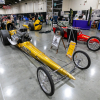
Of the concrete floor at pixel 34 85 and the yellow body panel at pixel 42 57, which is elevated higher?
the yellow body panel at pixel 42 57

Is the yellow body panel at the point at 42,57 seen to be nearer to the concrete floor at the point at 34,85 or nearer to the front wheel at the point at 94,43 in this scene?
the concrete floor at the point at 34,85

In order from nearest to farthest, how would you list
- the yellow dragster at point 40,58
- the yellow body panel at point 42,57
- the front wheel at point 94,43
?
the yellow dragster at point 40,58, the yellow body panel at point 42,57, the front wheel at point 94,43

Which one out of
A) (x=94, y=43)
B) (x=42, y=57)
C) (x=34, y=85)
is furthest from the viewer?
(x=94, y=43)

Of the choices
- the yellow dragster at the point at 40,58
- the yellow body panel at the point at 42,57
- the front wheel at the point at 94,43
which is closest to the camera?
the yellow dragster at the point at 40,58

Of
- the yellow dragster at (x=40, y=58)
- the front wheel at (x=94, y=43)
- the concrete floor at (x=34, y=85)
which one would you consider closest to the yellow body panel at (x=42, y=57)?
the yellow dragster at (x=40, y=58)

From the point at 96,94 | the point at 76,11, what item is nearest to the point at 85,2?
the point at 76,11

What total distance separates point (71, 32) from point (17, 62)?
2849 mm

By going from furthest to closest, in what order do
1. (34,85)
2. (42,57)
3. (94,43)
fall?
1. (94,43)
2. (42,57)
3. (34,85)

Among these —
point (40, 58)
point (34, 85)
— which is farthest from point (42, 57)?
point (34, 85)

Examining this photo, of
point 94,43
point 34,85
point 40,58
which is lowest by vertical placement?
point 34,85

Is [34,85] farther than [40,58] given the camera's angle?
No

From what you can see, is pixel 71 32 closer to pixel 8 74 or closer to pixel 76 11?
pixel 8 74

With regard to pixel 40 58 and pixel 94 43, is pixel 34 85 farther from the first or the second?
pixel 94 43

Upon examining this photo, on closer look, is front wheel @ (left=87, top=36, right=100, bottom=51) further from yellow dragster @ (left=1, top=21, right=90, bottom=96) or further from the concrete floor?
yellow dragster @ (left=1, top=21, right=90, bottom=96)
